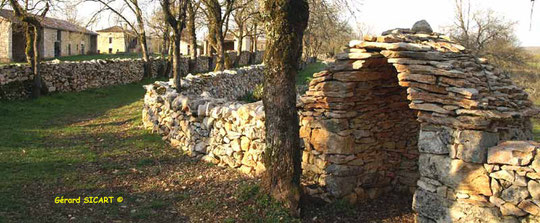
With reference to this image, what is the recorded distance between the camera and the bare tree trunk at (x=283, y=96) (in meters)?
5.56

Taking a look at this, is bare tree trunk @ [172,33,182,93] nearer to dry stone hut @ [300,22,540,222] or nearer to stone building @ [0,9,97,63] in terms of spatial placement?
dry stone hut @ [300,22,540,222]

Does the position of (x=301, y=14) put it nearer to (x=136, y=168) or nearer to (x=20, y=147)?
(x=136, y=168)

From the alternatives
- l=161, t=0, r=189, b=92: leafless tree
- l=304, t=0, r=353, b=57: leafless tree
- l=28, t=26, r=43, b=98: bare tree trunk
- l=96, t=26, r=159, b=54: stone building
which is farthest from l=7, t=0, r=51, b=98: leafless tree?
l=96, t=26, r=159, b=54: stone building

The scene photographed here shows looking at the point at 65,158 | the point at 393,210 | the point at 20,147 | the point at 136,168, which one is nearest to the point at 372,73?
the point at 393,210

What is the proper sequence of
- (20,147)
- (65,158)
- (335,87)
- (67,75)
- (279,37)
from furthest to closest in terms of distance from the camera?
(67,75) < (20,147) < (65,158) < (335,87) < (279,37)

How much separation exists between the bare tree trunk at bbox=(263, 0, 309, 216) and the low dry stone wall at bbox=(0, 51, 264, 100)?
36.8 ft

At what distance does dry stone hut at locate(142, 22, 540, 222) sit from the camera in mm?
4586

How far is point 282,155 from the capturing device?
570 centimetres

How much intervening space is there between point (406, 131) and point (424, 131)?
2354mm

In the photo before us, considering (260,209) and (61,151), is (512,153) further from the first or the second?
(61,151)

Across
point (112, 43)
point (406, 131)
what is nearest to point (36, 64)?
point (406, 131)

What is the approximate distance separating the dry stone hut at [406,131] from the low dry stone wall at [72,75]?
7.11 m

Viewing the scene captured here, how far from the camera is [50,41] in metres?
37.2

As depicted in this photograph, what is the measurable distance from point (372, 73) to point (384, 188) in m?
2.14
